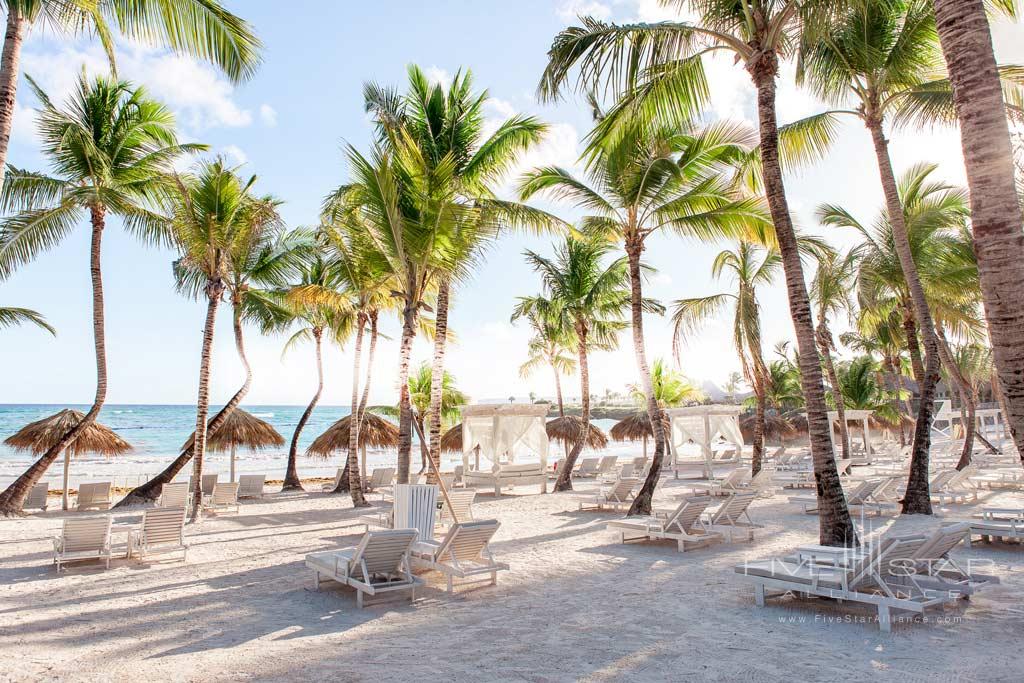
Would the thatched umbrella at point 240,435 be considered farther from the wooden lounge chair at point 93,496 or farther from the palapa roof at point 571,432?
the palapa roof at point 571,432

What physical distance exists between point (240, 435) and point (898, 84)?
1700 centimetres

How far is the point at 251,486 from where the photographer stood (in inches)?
Answer: 614

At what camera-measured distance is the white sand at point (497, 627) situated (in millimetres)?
4156

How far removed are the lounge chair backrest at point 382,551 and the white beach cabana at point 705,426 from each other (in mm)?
15396

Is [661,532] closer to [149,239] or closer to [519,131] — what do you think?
[519,131]

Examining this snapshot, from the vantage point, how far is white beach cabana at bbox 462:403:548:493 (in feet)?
54.7

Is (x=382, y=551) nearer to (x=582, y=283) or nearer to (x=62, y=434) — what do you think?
Answer: (x=62, y=434)

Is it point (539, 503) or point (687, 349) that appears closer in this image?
point (539, 503)

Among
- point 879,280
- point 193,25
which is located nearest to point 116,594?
point 193,25

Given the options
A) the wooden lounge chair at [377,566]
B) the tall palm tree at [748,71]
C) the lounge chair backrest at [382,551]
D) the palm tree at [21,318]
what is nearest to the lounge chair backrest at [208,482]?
the palm tree at [21,318]

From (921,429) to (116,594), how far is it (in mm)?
11668

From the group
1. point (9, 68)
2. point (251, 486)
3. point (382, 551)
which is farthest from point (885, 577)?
point (251, 486)

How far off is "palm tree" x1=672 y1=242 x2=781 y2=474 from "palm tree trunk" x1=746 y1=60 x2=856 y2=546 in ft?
28.9

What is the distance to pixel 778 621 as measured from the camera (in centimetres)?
513
